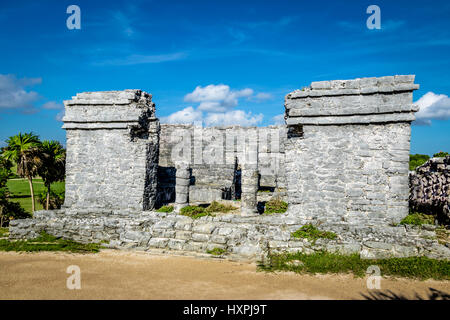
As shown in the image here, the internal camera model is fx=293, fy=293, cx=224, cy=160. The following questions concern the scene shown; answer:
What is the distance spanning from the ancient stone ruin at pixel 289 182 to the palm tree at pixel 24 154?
11.0ft

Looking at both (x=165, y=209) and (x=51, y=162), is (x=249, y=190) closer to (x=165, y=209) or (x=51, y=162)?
(x=165, y=209)

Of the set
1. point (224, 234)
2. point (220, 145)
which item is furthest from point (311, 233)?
point (220, 145)

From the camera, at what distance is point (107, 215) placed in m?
9.06

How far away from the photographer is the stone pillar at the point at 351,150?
7.13 metres

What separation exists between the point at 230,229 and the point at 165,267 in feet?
6.15

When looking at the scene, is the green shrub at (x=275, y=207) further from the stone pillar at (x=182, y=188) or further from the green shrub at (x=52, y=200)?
the green shrub at (x=52, y=200)

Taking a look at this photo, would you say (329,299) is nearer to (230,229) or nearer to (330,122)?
(230,229)

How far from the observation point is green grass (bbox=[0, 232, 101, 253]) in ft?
25.4

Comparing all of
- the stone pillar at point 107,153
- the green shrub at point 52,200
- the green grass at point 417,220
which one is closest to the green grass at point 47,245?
the stone pillar at point 107,153

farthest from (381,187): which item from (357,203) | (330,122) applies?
(330,122)

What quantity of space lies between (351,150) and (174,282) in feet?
17.3

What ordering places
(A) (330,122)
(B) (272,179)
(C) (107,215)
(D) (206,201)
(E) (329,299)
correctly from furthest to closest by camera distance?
(B) (272,179), (D) (206,201), (C) (107,215), (A) (330,122), (E) (329,299)

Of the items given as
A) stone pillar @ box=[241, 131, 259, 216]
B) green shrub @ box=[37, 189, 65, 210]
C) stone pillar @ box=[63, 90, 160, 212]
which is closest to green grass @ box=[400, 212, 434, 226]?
stone pillar @ box=[241, 131, 259, 216]

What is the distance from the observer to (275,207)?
9.39 metres
